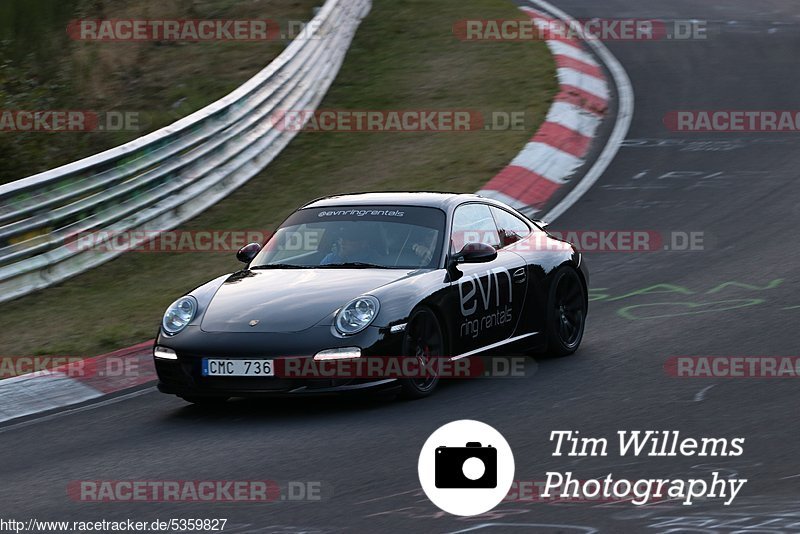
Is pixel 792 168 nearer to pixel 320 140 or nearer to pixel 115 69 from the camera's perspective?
pixel 320 140

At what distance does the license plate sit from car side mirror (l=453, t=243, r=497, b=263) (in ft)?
4.90

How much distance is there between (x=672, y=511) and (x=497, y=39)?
1461 cm

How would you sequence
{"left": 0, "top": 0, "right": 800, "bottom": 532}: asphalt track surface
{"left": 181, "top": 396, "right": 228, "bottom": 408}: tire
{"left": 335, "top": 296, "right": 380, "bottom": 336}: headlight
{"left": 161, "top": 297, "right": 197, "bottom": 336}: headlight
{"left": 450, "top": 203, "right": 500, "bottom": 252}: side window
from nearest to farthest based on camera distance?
{"left": 0, "top": 0, "right": 800, "bottom": 532}: asphalt track surface < {"left": 335, "top": 296, "right": 380, "bottom": 336}: headlight < {"left": 161, "top": 297, "right": 197, "bottom": 336}: headlight < {"left": 181, "top": 396, "right": 228, "bottom": 408}: tire < {"left": 450, "top": 203, "right": 500, "bottom": 252}: side window

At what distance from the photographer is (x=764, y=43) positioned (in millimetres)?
19547

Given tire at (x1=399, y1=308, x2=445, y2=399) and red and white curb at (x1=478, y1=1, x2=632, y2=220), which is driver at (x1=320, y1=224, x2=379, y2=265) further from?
red and white curb at (x1=478, y1=1, x2=632, y2=220)

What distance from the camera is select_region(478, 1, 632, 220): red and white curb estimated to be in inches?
527

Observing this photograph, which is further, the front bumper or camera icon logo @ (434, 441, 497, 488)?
the front bumper

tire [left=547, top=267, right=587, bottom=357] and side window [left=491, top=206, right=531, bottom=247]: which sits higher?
side window [left=491, top=206, right=531, bottom=247]

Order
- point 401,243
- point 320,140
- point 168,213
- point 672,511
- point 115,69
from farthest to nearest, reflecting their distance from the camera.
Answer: point 115,69 < point 320,140 < point 168,213 < point 401,243 < point 672,511

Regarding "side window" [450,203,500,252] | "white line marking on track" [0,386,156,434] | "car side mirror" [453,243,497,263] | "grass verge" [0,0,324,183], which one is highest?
"grass verge" [0,0,324,183]

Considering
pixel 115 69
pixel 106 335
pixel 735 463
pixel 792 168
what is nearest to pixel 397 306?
pixel 735 463

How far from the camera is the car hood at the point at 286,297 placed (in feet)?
24.7

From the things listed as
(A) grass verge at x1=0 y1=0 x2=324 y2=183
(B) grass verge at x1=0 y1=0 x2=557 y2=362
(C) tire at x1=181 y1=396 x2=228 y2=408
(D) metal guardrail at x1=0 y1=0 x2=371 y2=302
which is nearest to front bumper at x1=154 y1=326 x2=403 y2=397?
(C) tire at x1=181 y1=396 x2=228 y2=408

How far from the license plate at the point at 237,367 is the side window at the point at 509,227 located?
90.1 inches
